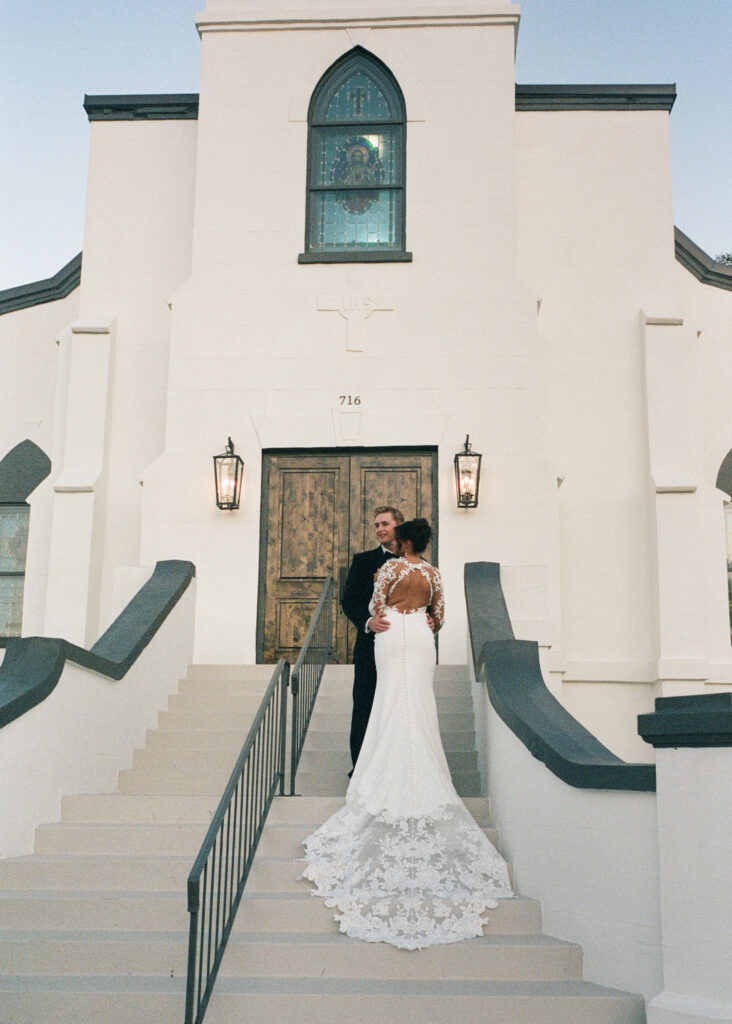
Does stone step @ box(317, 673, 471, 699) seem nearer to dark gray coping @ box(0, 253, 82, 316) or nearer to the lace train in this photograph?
the lace train

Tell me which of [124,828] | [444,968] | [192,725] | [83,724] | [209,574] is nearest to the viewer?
[444,968]

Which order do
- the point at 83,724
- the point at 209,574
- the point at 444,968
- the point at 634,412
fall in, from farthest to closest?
the point at 634,412 → the point at 209,574 → the point at 83,724 → the point at 444,968

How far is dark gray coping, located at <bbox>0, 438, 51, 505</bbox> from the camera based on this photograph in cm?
1434

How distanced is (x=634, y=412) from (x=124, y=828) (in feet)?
26.6

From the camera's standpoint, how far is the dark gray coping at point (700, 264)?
14234 mm

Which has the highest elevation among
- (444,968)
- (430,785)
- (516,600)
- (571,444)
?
(571,444)

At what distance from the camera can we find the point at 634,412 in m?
13.1

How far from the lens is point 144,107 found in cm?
1430

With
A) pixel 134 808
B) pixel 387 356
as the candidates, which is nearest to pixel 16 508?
pixel 387 356

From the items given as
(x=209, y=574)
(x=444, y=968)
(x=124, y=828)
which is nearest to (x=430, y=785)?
(x=444, y=968)

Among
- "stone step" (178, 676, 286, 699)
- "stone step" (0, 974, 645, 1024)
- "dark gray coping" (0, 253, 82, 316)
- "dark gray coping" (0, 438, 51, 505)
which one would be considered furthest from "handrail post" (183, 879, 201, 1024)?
"dark gray coping" (0, 253, 82, 316)

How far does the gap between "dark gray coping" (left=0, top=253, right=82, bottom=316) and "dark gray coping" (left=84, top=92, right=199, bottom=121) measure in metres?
1.82

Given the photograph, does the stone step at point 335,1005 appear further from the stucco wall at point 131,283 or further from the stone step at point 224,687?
the stucco wall at point 131,283

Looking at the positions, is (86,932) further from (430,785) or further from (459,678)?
(459,678)
